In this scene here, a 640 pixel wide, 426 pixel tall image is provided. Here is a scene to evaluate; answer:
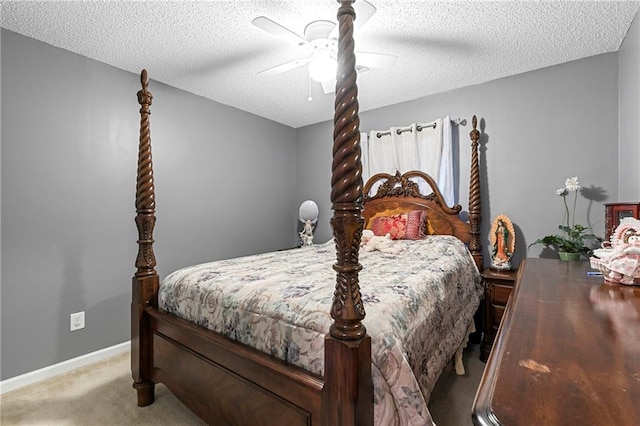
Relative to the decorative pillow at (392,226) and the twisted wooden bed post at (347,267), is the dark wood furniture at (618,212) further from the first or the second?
the twisted wooden bed post at (347,267)

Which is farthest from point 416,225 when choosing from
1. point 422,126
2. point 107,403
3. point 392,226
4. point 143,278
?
point 107,403

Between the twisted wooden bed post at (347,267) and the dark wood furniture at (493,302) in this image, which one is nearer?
the twisted wooden bed post at (347,267)

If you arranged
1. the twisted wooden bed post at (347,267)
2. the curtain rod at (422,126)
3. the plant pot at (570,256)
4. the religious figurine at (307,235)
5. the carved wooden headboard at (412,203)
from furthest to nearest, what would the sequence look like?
1. the religious figurine at (307,235)
2. the curtain rod at (422,126)
3. the carved wooden headboard at (412,203)
4. the plant pot at (570,256)
5. the twisted wooden bed post at (347,267)

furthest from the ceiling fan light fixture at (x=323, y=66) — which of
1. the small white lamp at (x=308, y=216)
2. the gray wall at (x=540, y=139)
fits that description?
the small white lamp at (x=308, y=216)

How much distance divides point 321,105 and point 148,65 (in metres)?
1.82

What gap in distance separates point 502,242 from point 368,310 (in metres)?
2.05

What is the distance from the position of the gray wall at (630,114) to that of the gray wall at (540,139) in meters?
0.12

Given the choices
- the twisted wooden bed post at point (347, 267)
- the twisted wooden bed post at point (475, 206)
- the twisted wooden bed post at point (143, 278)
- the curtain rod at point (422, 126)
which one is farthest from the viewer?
the curtain rod at point (422, 126)

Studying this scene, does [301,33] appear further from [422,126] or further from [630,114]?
[630,114]

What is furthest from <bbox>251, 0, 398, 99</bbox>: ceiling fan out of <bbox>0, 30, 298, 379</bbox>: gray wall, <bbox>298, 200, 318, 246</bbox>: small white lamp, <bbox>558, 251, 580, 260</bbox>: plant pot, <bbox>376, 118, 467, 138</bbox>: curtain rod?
<bbox>298, 200, 318, 246</bbox>: small white lamp

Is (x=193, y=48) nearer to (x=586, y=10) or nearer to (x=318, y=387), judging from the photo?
(x=318, y=387)

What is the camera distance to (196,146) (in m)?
3.36

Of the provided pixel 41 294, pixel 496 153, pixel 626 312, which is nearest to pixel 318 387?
pixel 626 312

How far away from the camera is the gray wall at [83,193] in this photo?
7.34ft
